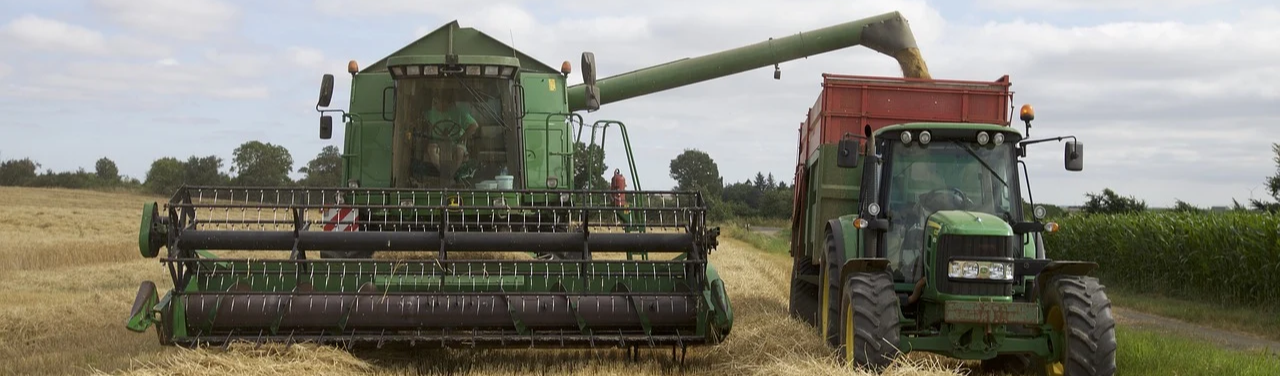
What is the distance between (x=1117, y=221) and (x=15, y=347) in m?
15.7

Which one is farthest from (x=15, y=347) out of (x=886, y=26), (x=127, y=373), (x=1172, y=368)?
(x=886, y=26)

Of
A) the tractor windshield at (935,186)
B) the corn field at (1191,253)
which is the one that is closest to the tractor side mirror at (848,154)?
the tractor windshield at (935,186)

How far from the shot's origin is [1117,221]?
62.1ft

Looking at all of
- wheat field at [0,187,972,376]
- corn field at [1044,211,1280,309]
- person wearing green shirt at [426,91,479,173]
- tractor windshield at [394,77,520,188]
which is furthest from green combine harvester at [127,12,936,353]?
corn field at [1044,211,1280,309]

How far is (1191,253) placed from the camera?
15.6 meters

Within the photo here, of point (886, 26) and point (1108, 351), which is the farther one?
point (886, 26)

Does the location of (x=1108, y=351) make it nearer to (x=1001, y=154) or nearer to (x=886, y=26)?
(x=1001, y=154)

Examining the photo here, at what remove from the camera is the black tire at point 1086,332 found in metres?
6.11

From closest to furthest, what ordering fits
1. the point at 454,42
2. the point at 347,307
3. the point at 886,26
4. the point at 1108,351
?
the point at 1108,351 → the point at 347,307 → the point at 454,42 → the point at 886,26

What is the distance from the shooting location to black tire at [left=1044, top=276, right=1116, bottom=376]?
20.0 ft

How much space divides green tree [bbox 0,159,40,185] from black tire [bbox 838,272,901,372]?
59353mm

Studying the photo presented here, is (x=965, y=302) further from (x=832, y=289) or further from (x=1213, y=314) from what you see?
(x=1213, y=314)

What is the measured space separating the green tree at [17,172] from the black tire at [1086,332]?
60.1 m

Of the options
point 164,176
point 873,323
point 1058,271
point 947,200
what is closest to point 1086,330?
point 1058,271
